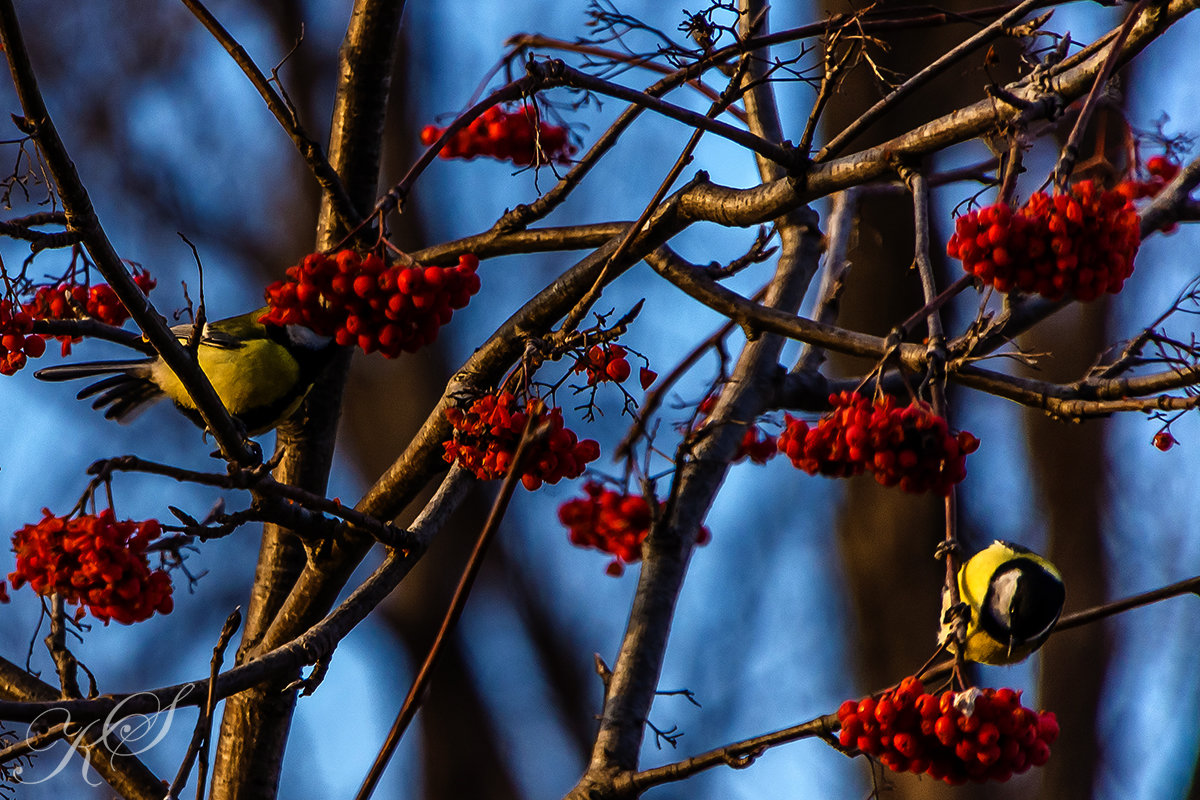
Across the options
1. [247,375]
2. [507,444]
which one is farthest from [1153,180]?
[247,375]

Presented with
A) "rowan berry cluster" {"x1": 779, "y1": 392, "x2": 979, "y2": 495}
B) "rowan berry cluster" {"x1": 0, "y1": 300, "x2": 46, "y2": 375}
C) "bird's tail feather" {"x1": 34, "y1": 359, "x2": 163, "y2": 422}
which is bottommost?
"rowan berry cluster" {"x1": 779, "y1": 392, "x2": 979, "y2": 495}

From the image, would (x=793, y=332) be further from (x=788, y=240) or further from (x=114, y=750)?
(x=114, y=750)

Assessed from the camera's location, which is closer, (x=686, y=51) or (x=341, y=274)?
(x=341, y=274)

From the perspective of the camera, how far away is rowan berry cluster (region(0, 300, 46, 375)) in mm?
1746

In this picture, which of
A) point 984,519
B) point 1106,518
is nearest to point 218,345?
point 984,519

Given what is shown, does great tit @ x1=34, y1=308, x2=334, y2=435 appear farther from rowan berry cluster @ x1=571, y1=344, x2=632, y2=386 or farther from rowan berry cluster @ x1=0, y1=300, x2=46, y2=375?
rowan berry cluster @ x1=571, y1=344, x2=632, y2=386

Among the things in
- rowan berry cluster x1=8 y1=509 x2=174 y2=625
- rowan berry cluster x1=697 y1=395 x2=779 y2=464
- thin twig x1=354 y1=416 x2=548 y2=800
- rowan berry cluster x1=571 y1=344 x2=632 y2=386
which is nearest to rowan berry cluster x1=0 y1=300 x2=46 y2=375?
rowan berry cluster x1=8 y1=509 x2=174 y2=625

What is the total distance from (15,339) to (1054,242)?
155cm

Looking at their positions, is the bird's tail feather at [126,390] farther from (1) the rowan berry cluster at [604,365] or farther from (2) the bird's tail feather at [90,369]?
(1) the rowan berry cluster at [604,365]

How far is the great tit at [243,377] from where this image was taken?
→ 3385 millimetres

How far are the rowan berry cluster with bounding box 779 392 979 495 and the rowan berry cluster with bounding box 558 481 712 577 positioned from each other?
1178 mm

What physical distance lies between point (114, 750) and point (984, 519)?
437cm

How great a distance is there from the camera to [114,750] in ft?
7.00

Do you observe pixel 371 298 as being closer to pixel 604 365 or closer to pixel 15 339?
pixel 604 365
